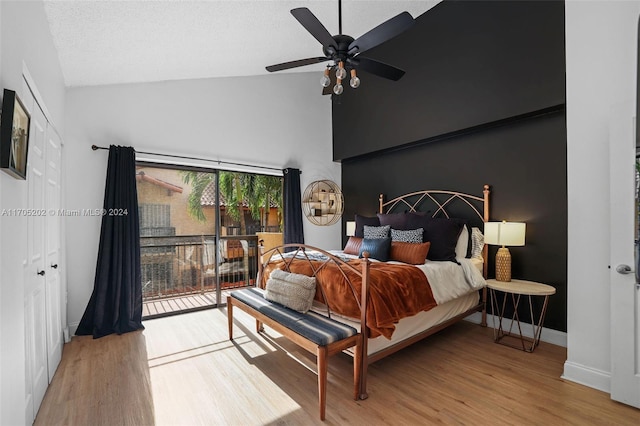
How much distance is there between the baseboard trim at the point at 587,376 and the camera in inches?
86.8

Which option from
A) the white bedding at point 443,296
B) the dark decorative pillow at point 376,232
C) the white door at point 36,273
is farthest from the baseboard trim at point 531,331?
the white door at point 36,273

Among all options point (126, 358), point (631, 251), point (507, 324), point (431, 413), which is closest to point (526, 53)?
point (631, 251)

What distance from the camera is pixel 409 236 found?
3.48 metres

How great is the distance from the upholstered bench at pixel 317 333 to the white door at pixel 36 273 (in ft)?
4.91

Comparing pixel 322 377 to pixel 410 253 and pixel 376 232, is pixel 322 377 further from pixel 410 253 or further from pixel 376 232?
pixel 376 232

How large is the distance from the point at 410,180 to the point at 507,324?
2174mm

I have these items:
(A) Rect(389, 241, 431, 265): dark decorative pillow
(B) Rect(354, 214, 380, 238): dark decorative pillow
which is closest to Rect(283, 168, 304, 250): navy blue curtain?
(B) Rect(354, 214, 380, 238): dark decorative pillow

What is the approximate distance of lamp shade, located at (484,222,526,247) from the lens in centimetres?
299

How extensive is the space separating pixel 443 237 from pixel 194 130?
346 centimetres

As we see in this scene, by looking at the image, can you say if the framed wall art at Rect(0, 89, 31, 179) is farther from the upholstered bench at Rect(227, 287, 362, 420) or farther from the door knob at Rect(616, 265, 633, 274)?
the door knob at Rect(616, 265, 633, 274)

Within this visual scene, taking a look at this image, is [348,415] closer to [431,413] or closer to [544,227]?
[431,413]

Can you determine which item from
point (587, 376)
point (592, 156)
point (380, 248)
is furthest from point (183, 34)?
point (587, 376)

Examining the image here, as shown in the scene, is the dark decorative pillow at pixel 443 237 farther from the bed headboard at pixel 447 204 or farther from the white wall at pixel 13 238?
the white wall at pixel 13 238

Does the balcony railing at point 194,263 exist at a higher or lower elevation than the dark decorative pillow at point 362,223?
lower
